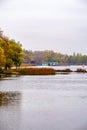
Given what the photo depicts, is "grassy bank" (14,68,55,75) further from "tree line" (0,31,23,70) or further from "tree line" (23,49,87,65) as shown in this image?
"tree line" (23,49,87,65)

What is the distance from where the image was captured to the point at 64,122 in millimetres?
5828

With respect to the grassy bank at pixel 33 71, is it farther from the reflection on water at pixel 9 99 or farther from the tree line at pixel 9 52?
the reflection on water at pixel 9 99

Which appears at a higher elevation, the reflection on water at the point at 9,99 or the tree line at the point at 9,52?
the tree line at the point at 9,52

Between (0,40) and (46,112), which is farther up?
(0,40)

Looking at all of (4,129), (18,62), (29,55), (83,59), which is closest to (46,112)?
(4,129)

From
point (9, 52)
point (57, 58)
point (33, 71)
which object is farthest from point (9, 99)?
point (57, 58)

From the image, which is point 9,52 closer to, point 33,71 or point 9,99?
point 33,71

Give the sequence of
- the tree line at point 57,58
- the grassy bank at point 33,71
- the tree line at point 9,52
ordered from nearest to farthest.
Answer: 1. the tree line at point 9,52
2. the grassy bank at point 33,71
3. the tree line at point 57,58

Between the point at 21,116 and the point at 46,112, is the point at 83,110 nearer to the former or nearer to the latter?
the point at 46,112

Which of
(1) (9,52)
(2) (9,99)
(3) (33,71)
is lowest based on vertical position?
(2) (9,99)

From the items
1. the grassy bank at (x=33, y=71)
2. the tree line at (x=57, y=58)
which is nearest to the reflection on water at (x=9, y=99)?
the grassy bank at (x=33, y=71)

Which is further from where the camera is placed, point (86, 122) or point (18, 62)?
point (18, 62)

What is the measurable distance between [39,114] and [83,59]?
221 ft

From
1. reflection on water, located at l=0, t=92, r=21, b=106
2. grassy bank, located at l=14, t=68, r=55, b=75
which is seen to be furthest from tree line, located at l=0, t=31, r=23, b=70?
reflection on water, located at l=0, t=92, r=21, b=106
